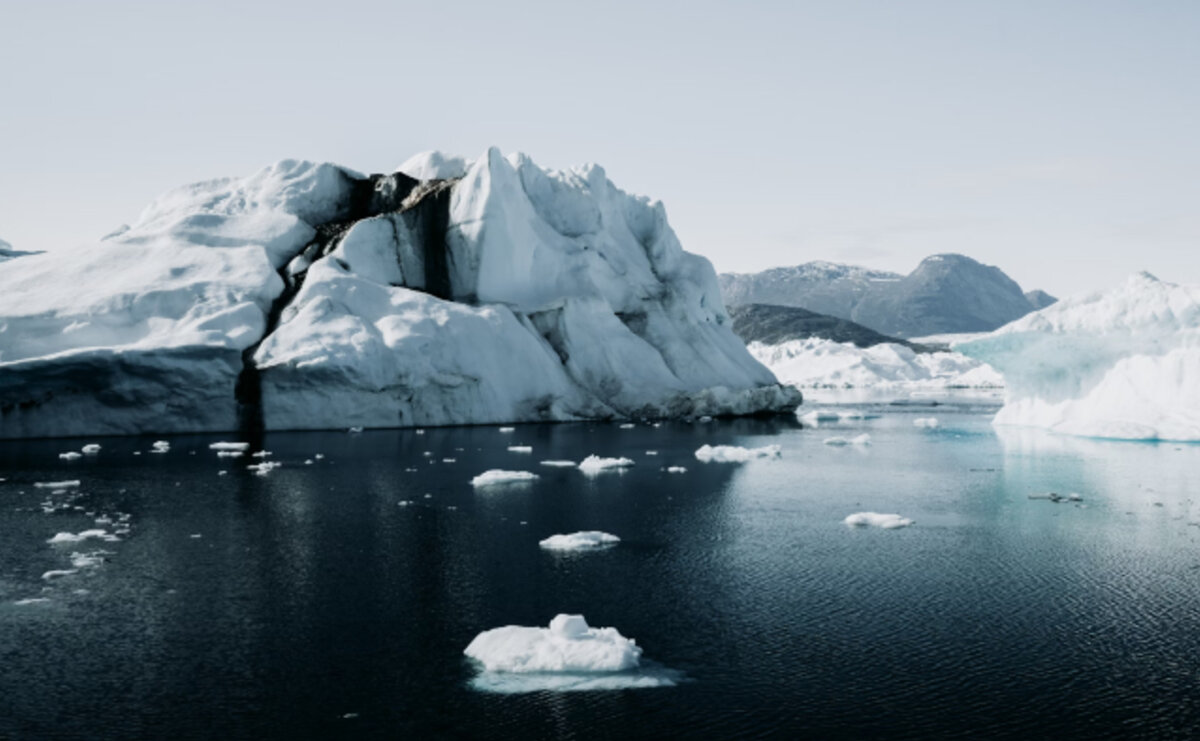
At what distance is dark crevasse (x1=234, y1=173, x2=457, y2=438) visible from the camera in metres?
45.3

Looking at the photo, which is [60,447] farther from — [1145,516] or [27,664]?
[1145,516]

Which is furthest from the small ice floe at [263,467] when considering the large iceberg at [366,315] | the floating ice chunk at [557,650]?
the floating ice chunk at [557,650]

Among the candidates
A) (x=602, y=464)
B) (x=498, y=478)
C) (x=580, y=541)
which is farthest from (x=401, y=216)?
(x=580, y=541)

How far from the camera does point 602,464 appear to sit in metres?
30.0

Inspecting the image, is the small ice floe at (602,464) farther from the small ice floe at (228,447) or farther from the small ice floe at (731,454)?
the small ice floe at (228,447)

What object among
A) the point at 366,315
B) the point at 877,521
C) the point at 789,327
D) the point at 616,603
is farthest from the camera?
the point at 789,327

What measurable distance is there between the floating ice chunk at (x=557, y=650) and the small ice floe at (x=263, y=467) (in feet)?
58.0

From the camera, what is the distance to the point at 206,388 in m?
38.6

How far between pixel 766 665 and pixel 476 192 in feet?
132

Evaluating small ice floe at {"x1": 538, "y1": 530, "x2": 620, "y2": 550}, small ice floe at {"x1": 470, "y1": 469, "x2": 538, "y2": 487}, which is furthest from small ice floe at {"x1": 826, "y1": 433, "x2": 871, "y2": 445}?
small ice floe at {"x1": 538, "y1": 530, "x2": 620, "y2": 550}

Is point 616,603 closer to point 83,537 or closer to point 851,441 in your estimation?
point 83,537

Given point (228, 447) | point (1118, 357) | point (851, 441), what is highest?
point (1118, 357)

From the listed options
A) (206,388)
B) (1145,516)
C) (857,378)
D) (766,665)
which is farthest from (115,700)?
(857,378)

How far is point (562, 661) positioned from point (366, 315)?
111 feet
